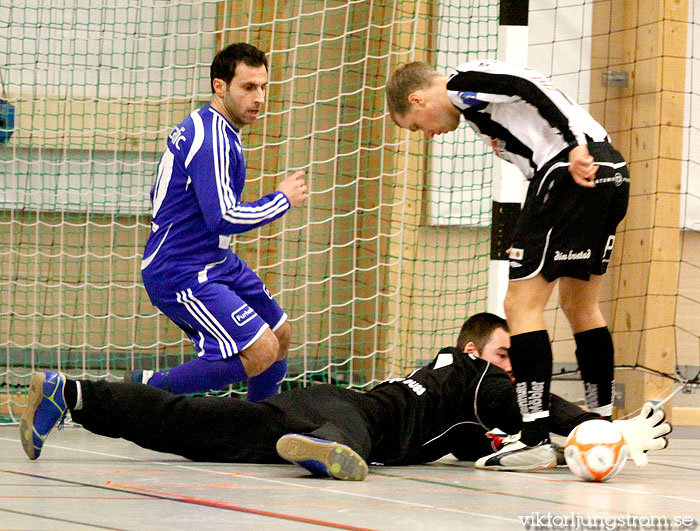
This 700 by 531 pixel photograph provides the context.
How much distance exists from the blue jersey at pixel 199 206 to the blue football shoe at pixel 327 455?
1.18m

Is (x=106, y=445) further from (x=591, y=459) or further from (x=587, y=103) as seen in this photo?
(x=587, y=103)

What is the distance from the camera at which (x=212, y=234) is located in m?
3.94

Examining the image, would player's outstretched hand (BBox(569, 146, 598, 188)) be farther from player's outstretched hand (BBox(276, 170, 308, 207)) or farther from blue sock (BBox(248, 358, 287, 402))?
blue sock (BBox(248, 358, 287, 402))

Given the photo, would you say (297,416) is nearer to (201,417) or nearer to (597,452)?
(201,417)

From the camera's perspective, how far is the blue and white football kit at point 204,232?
382 cm

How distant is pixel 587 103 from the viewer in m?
6.14

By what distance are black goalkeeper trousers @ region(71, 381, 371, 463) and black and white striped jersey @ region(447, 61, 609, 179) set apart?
39.8 inches

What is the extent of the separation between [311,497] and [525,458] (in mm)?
984

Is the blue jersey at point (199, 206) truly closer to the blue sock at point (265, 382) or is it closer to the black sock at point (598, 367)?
the blue sock at point (265, 382)

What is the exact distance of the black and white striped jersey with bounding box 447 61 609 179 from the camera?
3336 millimetres

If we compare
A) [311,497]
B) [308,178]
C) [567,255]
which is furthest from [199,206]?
[308,178]

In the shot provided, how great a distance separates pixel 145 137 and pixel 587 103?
2.53 metres

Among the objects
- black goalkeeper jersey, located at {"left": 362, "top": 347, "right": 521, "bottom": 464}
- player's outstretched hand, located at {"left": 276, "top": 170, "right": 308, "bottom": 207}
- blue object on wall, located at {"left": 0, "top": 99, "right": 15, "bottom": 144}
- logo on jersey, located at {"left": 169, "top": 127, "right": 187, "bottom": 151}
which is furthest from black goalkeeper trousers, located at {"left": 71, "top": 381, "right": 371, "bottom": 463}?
blue object on wall, located at {"left": 0, "top": 99, "right": 15, "bottom": 144}

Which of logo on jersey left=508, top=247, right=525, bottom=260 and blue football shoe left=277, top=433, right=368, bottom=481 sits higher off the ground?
logo on jersey left=508, top=247, right=525, bottom=260
